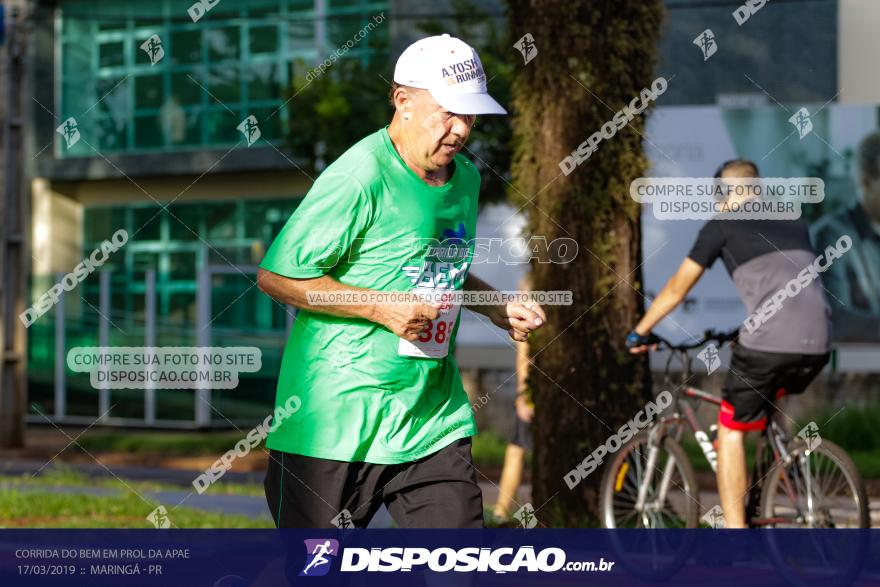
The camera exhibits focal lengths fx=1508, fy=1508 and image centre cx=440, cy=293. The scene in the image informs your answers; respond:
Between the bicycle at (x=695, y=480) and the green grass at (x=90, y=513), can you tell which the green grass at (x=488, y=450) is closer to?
the green grass at (x=90, y=513)

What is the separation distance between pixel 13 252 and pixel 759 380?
10.6 m

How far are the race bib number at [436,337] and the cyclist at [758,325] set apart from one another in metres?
2.29

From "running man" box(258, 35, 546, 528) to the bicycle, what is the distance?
221cm

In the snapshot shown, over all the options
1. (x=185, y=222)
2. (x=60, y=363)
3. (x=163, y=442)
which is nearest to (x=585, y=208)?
(x=163, y=442)

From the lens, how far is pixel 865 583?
5.91m

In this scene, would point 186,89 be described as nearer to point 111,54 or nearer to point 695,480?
point 111,54

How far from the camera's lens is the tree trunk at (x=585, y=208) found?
767cm

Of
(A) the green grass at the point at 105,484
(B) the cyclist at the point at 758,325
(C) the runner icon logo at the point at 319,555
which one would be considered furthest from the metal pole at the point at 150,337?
(C) the runner icon logo at the point at 319,555

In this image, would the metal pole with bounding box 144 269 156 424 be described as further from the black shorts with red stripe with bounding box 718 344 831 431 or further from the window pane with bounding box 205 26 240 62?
the black shorts with red stripe with bounding box 718 344 831 431

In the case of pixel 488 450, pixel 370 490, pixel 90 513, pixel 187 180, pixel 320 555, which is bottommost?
pixel 488 450

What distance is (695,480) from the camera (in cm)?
674

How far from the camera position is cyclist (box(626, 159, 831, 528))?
630 cm

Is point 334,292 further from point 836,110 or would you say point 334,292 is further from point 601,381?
point 836,110

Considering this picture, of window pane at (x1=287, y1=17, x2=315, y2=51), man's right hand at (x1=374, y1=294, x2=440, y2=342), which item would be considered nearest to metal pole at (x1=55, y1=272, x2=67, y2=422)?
window pane at (x1=287, y1=17, x2=315, y2=51)
